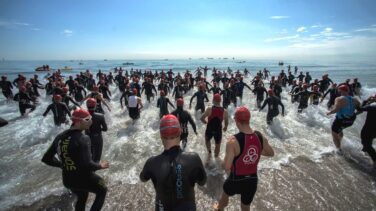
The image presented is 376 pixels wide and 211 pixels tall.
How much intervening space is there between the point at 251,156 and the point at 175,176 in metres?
1.45

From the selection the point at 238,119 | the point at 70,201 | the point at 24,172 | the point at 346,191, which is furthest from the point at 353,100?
the point at 24,172

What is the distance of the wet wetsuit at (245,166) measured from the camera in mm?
3150

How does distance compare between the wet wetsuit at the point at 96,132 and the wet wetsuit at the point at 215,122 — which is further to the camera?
the wet wetsuit at the point at 215,122

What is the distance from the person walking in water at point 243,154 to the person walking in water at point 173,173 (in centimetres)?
92

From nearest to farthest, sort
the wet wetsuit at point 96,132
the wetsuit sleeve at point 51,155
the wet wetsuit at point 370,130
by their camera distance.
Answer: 1. the wetsuit sleeve at point 51,155
2. the wet wetsuit at point 96,132
3. the wet wetsuit at point 370,130

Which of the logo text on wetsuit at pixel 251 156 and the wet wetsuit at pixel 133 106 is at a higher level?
the logo text on wetsuit at pixel 251 156

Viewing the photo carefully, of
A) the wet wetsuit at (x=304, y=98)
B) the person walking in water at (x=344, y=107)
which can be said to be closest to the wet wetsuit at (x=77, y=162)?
the person walking in water at (x=344, y=107)

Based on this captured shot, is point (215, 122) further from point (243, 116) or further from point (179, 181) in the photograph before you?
point (179, 181)

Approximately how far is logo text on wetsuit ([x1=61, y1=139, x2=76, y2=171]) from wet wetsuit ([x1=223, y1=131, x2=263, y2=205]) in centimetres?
235

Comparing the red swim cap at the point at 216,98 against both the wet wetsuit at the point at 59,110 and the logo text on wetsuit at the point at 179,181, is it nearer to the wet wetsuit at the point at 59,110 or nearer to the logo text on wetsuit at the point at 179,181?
the logo text on wetsuit at the point at 179,181

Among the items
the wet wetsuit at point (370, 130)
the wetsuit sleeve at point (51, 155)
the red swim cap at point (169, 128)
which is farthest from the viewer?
the wet wetsuit at point (370, 130)

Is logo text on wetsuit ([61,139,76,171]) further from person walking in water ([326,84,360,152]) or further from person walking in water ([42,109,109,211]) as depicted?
person walking in water ([326,84,360,152])

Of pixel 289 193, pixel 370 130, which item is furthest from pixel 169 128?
pixel 370 130

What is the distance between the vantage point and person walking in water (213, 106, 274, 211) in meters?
3.15
